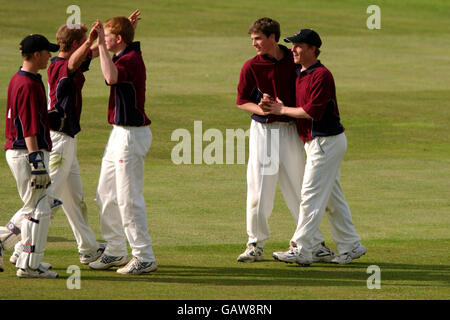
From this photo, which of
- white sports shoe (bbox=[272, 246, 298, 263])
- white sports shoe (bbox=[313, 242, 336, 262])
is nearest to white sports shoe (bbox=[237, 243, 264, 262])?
white sports shoe (bbox=[272, 246, 298, 263])

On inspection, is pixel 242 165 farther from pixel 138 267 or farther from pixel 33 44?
pixel 33 44

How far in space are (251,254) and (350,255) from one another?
1.05m

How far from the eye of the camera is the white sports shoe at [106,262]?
10.0 metres

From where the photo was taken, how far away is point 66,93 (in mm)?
9992

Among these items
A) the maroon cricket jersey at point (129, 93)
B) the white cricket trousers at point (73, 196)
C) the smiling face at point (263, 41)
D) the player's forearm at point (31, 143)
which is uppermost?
the smiling face at point (263, 41)

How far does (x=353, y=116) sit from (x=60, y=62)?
12.9 metres

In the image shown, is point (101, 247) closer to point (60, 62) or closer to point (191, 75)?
point (60, 62)

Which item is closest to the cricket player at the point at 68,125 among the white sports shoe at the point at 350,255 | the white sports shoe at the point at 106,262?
the white sports shoe at the point at 106,262

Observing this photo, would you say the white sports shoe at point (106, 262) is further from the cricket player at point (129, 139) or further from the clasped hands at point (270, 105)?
the clasped hands at point (270, 105)

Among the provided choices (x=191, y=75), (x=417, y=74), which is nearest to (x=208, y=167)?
(x=191, y=75)

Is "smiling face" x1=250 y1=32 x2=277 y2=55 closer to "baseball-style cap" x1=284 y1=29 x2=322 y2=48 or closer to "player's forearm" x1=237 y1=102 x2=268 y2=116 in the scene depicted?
"baseball-style cap" x1=284 y1=29 x2=322 y2=48

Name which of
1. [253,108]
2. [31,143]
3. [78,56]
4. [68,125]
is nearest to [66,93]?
[68,125]

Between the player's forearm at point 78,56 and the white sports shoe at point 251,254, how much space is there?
262 centimetres

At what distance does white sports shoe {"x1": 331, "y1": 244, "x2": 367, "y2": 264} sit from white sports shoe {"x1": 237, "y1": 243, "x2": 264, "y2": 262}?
0.80m
